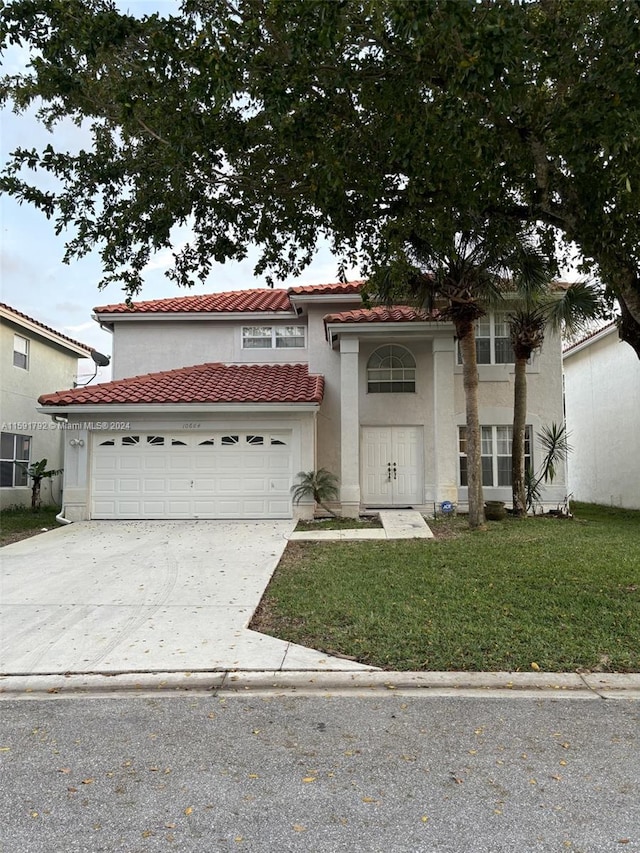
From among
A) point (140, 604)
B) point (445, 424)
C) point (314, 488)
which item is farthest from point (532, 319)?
point (140, 604)

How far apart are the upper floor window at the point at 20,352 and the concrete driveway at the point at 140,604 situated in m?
8.27

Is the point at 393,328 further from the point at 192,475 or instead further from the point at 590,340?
the point at 590,340

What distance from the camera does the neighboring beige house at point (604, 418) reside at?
62.4 feet

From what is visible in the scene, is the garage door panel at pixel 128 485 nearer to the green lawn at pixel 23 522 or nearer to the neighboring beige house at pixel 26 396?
the green lawn at pixel 23 522

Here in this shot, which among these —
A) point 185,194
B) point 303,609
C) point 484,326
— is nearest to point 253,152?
point 185,194

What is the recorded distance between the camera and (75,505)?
601 inches

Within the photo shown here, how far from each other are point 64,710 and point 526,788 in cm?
345

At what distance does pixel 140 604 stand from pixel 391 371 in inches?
425

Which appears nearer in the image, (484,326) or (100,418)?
(100,418)

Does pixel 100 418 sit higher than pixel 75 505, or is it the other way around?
pixel 100 418

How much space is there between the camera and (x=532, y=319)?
14625 millimetres

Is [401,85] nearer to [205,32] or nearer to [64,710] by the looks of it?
[205,32]

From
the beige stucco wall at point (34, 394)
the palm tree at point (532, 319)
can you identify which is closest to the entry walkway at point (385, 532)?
the palm tree at point (532, 319)

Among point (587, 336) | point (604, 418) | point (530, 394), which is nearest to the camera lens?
point (530, 394)
